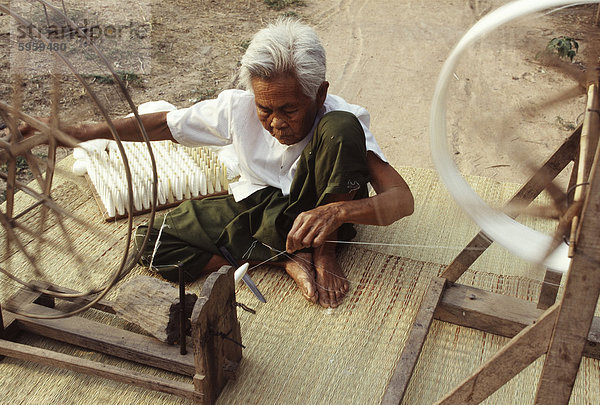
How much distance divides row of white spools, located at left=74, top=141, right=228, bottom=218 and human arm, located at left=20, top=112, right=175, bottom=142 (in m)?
0.30

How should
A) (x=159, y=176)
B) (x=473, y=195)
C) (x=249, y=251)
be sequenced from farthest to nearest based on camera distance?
(x=159, y=176)
(x=249, y=251)
(x=473, y=195)

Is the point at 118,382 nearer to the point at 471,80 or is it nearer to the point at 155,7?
the point at 471,80

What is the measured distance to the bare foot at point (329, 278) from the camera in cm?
243

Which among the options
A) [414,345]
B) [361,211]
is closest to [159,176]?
[361,211]

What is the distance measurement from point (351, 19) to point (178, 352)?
505 centimetres

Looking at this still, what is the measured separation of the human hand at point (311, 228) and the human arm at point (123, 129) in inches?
28.2

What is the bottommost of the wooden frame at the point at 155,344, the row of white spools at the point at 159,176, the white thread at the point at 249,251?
the row of white spools at the point at 159,176

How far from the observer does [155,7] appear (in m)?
6.37

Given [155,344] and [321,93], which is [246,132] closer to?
[321,93]

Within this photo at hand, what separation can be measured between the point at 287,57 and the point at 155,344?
3.66ft

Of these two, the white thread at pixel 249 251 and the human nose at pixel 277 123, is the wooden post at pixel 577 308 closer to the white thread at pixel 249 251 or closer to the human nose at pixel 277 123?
the human nose at pixel 277 123

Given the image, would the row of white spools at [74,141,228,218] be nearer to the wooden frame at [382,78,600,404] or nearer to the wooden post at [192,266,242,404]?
the wooden post at [192,266,242,404]

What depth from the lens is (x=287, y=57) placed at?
2246 millimetres

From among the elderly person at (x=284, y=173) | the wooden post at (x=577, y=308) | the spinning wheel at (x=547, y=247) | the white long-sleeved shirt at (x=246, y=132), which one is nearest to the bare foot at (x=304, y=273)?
the elderly person at (x=284, y=173)
